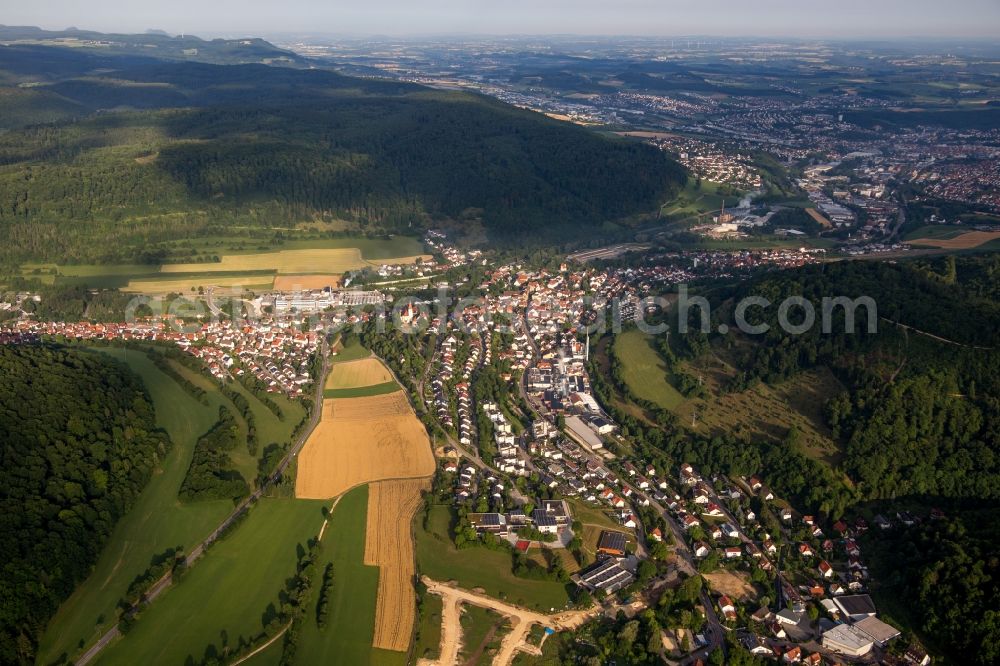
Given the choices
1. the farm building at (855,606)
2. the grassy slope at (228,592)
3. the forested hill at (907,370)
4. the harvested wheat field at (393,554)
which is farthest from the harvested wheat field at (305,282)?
the farm building at (855,606)

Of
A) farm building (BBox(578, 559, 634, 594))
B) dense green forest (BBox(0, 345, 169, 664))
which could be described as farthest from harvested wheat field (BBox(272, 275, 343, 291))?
farm building (BBox(578, 559, 634, 594))

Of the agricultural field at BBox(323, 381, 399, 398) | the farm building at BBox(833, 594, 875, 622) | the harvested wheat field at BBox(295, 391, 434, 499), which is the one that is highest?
the agricultural field at BBox(323, 381, 399, 398)

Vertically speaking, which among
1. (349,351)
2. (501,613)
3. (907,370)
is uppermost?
(907,370)

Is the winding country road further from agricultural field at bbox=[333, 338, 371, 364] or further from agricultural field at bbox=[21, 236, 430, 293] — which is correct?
agricultural field at bbox=[21, 236, 430, 293]

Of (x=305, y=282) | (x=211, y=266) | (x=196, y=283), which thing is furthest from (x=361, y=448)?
(x=211, y=266)

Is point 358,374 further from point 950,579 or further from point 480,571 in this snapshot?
point 950,579

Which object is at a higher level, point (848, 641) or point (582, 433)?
point (582, 433)

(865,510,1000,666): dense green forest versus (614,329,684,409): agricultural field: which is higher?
(614,329,684,409): agricultural field

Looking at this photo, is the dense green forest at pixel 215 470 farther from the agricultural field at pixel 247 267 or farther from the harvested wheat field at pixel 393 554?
the agricultural field at pixel 247 267
